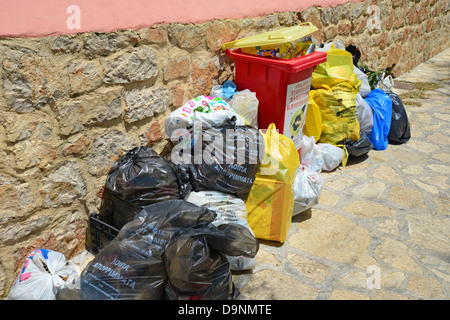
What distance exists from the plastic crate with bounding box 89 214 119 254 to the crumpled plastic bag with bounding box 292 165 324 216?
132 centimetres

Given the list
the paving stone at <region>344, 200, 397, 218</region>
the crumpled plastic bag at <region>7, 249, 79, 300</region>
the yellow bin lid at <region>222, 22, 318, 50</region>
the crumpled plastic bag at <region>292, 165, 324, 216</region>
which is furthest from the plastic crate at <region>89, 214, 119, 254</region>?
the paving stone at <region>344, 200, 397, 218</region>

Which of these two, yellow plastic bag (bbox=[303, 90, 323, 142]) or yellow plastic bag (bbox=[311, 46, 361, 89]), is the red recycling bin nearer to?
yellow plastic bag (bbox=[303, 90, 323, 142])

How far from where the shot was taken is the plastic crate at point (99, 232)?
256cm

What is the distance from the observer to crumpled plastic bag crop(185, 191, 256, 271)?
97.3 inches

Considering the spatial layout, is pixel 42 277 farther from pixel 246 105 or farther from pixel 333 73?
pixel 333 73

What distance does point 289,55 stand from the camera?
10.6 ft

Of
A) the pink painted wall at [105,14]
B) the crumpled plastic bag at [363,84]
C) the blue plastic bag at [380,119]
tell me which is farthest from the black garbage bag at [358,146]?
the pink painted wall at [105,14]

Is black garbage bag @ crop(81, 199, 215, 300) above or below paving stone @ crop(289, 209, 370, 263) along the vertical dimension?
above

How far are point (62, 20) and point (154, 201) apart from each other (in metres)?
1.16

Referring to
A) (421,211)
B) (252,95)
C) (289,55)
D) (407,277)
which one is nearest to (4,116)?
(252,95)

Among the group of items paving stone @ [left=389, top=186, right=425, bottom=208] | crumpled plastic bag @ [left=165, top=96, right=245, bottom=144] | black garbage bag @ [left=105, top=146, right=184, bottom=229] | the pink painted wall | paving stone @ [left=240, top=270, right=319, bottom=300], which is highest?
the pink painted wall

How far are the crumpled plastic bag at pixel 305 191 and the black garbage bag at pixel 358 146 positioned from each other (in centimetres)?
107

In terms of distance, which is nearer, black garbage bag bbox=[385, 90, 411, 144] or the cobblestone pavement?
the cobblestone pavement

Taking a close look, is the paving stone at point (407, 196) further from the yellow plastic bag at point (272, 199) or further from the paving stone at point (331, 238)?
the yellow plastic bag at point (272, 199)
